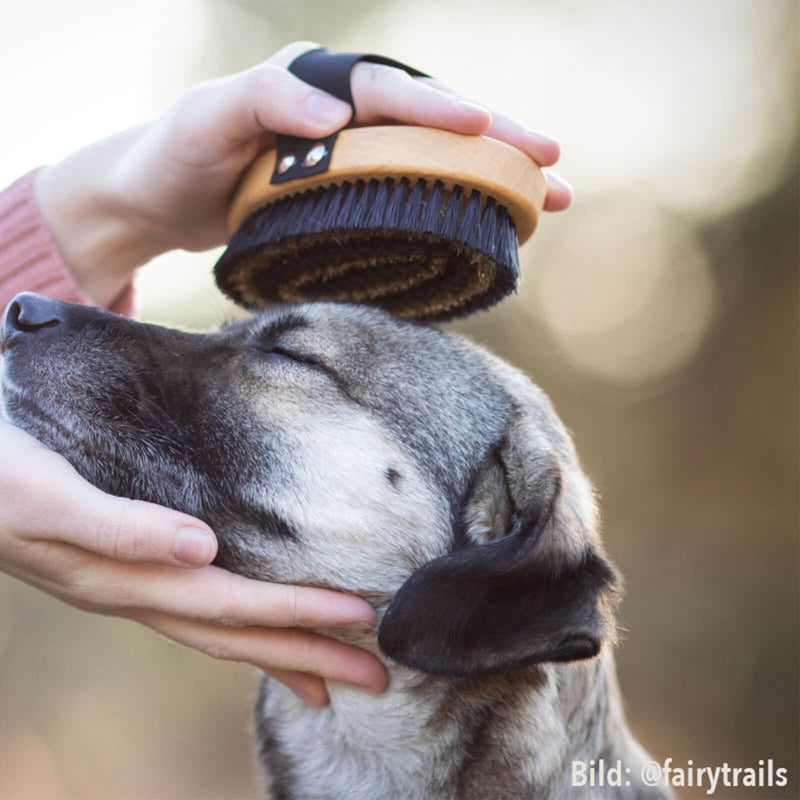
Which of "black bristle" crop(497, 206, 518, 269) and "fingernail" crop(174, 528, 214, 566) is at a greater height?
"black bristle" crop(497, 206, 518, 269)

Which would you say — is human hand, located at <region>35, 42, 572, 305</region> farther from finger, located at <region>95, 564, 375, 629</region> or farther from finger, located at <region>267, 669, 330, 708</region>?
finger, located at <region>267, 669, 330, 708</region>

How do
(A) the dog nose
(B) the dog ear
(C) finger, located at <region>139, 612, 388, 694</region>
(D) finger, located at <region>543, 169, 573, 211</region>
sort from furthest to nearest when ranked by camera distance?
1. (D) finger, located at <region>543, 169, 573, 211</region>
2. (A) the dog nose
3. (C) finger, located at <region>139, 612, 388, 694</region>
4. (B) the dog ear

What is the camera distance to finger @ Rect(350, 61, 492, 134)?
2.39m

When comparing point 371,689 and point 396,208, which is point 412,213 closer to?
point 396,208

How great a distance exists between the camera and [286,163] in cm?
263

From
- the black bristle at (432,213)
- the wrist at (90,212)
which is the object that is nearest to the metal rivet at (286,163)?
the black bristle at (432,213)

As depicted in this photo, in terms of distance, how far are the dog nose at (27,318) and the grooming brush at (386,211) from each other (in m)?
0.63

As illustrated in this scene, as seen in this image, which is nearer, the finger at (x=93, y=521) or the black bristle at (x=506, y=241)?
the finger at (x=93, y=521)

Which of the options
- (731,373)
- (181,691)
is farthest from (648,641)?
(181,691)

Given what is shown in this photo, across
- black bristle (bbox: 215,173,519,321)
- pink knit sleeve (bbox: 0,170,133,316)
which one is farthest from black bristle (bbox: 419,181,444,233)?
pink knit sleeve (bbox: 0,170,133,316)

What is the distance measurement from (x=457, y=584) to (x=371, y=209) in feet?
3.77

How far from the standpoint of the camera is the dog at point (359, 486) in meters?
2.29

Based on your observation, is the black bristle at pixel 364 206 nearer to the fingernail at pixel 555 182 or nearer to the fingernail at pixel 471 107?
the fingernail at pixel 471 107

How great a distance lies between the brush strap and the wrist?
92 centimetres
